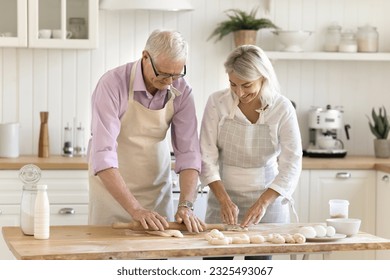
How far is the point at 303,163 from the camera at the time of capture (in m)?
5.25

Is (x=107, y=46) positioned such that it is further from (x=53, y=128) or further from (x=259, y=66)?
(x=259, y=66)

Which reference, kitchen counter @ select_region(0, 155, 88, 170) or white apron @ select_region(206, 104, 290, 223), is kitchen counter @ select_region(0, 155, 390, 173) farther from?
white apron @ select_region(206, 104, 290, 223)

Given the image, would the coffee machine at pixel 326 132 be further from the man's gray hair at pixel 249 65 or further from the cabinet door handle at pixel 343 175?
the man's gray hair at pixel 249 65

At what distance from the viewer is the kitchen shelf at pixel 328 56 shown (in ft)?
18.0

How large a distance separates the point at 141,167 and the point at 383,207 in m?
2.10

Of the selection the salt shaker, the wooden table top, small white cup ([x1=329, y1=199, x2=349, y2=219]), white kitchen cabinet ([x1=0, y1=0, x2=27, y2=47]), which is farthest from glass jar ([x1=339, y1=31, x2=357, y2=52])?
the salt shaker

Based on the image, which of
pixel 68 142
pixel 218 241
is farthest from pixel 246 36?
pixel 218 241

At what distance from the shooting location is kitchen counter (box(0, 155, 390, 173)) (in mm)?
4980

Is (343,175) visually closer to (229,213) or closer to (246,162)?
(246,162)

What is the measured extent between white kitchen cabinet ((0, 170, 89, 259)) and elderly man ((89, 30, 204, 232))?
1.25m

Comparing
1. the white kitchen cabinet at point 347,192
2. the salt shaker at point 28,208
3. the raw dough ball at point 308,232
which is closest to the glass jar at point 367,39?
the white kitchen cabinet at point 347,192

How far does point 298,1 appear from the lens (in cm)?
568

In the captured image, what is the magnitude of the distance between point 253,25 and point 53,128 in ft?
4.67
